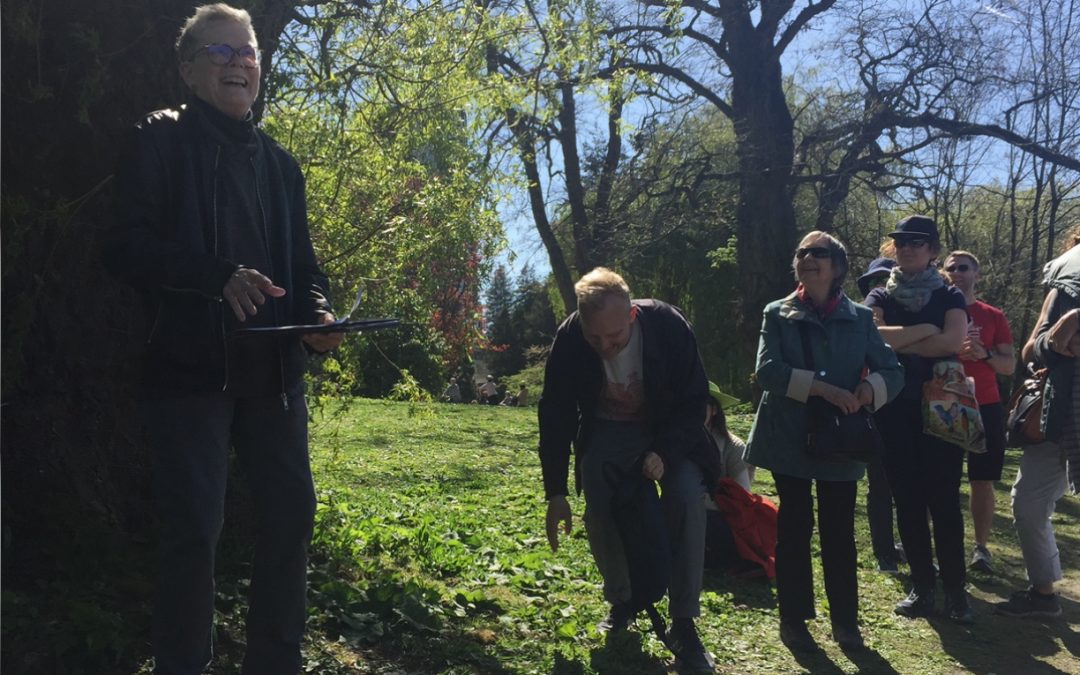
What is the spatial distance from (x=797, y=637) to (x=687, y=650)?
0.82 meters

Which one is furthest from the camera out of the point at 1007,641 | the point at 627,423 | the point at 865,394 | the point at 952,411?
the point at 952,411

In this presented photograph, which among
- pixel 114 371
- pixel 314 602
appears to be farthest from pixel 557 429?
pixel 114 371

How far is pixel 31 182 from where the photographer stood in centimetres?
424

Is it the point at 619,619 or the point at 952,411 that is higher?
the point at 952,411

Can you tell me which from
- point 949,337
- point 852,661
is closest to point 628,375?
point 852,661

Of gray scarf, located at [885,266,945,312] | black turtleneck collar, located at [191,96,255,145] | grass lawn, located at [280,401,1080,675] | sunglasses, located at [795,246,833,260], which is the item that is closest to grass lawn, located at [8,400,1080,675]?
grass lawn, located at [280,401,1080,675]

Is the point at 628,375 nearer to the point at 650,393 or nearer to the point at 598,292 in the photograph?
the point at 650,393

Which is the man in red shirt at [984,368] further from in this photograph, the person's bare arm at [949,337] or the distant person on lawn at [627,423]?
→ the distant person on lawn at [627,423]

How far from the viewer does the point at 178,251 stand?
3158mm

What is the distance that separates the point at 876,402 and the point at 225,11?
12.0 feet

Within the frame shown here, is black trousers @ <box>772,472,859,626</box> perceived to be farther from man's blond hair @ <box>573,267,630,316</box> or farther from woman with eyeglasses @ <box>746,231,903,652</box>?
man's blond hair @ <box>573,267,630,316</box>

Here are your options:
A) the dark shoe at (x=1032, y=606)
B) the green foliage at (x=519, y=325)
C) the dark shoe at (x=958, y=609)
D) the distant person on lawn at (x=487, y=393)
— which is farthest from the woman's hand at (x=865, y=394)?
the green foliage at (x=519, y=325)

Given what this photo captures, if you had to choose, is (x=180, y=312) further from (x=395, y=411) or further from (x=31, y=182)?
(x=395, y=411)

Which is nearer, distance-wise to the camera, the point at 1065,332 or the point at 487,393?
the point at 1065,332
